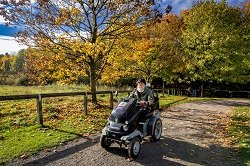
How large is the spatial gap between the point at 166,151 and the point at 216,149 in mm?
1644

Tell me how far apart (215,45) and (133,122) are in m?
25.2

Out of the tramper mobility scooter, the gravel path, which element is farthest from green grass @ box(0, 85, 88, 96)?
the tramper mobility scooter

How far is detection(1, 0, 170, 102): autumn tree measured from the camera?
45.1 ft

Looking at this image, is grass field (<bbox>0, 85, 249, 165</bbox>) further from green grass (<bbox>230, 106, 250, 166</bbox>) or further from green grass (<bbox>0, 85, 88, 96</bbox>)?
green grass (<bbox>0, 85, 88, 96</bbox>)

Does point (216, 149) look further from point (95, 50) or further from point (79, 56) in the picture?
point (79, 56)

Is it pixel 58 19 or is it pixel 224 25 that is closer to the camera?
pixel 58 19

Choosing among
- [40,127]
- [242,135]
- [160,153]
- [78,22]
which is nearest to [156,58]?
[78,22]

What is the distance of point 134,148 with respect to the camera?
7535 mm

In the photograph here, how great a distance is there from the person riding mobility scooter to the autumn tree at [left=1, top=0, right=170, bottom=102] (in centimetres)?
535

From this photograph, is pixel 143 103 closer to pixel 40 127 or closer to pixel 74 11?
pixel 40 127

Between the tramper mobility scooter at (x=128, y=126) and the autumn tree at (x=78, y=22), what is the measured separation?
590 centimetres

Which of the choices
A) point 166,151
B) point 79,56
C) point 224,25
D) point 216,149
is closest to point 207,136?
point 216,149

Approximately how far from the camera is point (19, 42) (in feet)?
46.4

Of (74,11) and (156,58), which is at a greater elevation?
(74,11)
